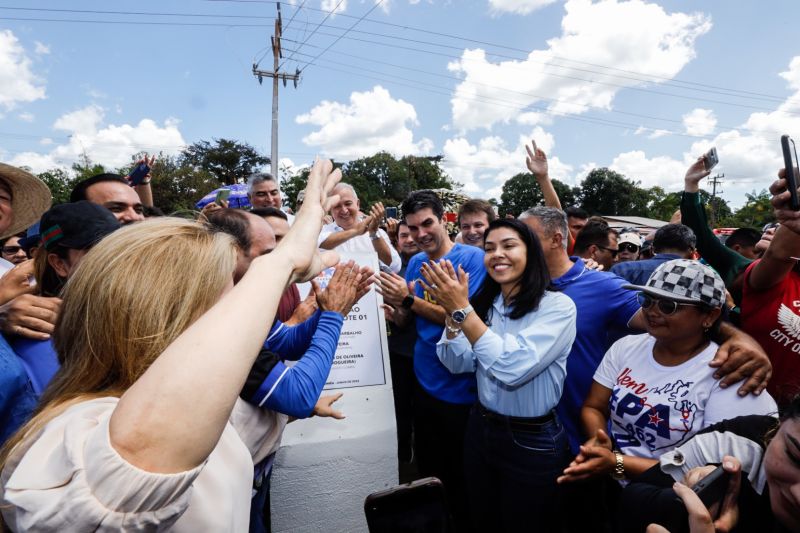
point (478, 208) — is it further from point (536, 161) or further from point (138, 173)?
point (138, 173)

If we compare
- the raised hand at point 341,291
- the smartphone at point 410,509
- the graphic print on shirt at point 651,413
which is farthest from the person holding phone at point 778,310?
the raised hand at point 341,291

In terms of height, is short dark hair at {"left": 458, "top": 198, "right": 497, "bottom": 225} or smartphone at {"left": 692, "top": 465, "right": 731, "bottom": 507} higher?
short dark hair at {"left": 458, "top": 198, "right": 497, "bottom": 225}

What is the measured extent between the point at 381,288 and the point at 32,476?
7.45 ft

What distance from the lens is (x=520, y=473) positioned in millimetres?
2117

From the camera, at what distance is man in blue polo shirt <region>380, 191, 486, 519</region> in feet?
9.38

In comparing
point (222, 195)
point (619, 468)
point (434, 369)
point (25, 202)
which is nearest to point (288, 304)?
point (434, 369)

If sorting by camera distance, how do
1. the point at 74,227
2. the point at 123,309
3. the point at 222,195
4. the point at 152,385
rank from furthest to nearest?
the point at 222,195, the point at 74,227, the point at 123,309, the point at 152,385

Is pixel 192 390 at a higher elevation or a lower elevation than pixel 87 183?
lower

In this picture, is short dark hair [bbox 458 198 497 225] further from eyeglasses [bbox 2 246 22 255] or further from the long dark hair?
eyeglasses [bbox 2 246 22 255]

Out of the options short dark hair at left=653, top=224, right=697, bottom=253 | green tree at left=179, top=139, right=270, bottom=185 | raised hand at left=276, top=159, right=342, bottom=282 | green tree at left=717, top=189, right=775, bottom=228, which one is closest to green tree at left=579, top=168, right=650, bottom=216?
green tree at left=717, top=189, right=775, bottom=228

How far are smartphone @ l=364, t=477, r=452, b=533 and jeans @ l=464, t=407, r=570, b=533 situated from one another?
0.55 m

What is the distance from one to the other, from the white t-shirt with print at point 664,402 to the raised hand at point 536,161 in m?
2.48

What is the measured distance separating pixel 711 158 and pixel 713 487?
252cm

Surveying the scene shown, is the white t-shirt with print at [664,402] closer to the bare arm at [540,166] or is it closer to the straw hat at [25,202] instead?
the bare arm at [540,166]
